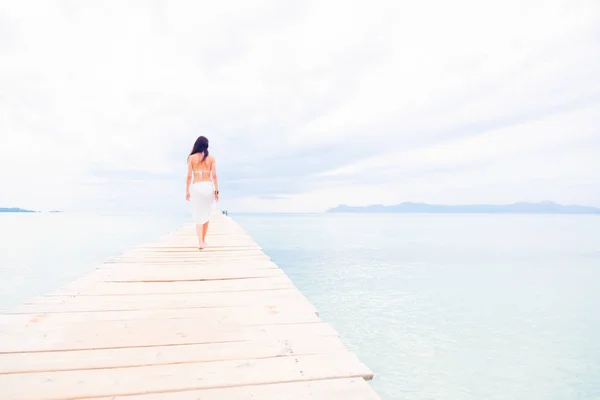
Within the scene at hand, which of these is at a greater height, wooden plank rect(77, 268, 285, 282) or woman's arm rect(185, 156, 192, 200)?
woman's arm rect(185, 156, 192, 200)

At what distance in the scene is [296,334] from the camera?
2398mm

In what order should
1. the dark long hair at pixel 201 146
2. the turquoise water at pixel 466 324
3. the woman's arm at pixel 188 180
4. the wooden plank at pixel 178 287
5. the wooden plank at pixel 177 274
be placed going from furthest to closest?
the turquoise water at pixel 466 324 < the woman's arm at pixel 188 180 < the dark long hair at pixel 201 146 < the wooden plank at pixel 177 274 < the wooden plank at pixel 178 287

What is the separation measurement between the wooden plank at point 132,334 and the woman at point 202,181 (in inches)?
157

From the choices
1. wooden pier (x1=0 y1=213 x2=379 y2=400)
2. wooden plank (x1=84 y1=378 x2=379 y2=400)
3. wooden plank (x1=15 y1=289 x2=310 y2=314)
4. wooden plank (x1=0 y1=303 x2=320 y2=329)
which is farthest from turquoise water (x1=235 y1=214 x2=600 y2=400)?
wooden plank (x1=84 y1=378 x2=379 y2=400)

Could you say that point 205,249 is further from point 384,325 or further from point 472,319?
point 472,319

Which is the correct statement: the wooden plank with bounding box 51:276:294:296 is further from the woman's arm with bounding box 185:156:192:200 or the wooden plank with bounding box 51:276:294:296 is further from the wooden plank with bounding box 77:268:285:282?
the woman's arm with bounding box 185:156:192:200

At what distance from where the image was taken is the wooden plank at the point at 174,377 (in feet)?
5.49

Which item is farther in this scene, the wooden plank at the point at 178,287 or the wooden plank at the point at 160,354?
the wooden plank at the point at 178,287

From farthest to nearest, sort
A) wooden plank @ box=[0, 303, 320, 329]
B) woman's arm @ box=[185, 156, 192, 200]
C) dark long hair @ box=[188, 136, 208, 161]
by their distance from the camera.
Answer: woman's arm @ box=[185, 156, 192, 200] < dark long hair @ box=[188, 136, 208, 161] < wooden plank @ box=[0, 303, 320, 329]

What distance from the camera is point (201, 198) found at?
6.54 metres

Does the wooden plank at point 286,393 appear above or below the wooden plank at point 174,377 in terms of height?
below

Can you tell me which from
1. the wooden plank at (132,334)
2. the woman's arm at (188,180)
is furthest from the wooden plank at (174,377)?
the woman's arm at (188,180)

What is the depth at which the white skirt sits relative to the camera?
6.52 metres

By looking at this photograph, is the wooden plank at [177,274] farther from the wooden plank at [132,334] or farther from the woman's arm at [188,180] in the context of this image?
the woman's arm at [188,180]
